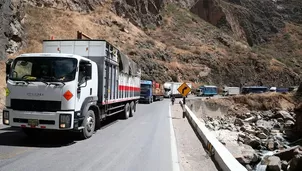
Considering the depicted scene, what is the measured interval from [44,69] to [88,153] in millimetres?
2819

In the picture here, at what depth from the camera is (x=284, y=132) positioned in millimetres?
25172

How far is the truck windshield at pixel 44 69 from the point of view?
27.2 ft

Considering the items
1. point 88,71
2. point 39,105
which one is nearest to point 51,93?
point 39,105

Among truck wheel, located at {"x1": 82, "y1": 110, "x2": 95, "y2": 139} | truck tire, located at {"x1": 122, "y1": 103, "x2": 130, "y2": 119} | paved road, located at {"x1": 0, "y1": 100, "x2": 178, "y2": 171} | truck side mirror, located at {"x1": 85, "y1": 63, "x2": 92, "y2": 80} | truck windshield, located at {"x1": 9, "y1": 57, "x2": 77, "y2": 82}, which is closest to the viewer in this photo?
paved road, located at {"x1": 0, "y1": 100, "x2": 178, "y2": 171}

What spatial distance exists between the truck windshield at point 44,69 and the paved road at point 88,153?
1.98 meters

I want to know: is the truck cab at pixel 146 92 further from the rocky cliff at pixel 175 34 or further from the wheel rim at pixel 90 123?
the wheel rim at pixel 90 123

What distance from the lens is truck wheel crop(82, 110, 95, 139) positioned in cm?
925

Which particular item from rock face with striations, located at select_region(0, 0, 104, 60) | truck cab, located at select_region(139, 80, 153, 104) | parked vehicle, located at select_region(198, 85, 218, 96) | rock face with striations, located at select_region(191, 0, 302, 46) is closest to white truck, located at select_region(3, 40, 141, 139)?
rock face with striations, located at select_region(0, 0, 104, 60)

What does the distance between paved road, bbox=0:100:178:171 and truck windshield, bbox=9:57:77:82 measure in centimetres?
198

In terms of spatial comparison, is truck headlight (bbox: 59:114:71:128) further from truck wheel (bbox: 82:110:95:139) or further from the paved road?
truck wheel (bbox: 82:110:95:139)

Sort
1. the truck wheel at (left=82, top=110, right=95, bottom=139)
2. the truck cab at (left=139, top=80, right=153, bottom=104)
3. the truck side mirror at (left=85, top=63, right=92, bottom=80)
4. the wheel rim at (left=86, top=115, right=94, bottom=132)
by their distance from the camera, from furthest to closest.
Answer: the truck cab at (left=139, top=80, right=153, bottom=104), the wheel rim at (left=86, top=115, right=94, bottom=132), the truck wheel at (left=82, top=110, right=95, bottom=139), the truck side mirror at (left=85, top=63, right=92, bottom=80)

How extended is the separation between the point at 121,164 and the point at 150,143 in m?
2.73

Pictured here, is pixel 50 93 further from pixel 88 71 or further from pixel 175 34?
pixel 175 34

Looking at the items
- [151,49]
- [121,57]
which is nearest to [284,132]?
[121,57]
